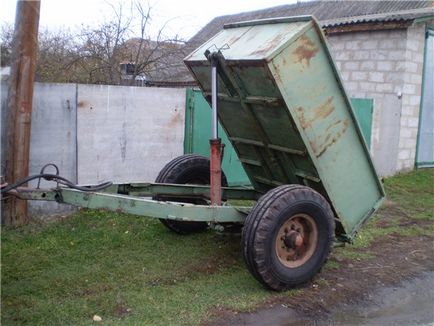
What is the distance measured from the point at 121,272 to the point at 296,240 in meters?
1.72

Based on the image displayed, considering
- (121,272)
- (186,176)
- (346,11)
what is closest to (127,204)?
(121,272)

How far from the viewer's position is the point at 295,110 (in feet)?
14.8

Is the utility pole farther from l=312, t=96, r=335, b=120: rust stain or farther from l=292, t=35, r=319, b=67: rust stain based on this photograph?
l=312, t=96, r=335, b=120: rust stain

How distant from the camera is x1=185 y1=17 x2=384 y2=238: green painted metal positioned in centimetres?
444

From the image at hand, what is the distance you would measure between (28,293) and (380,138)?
9.26m

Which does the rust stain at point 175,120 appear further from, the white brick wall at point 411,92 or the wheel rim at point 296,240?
the white brick wall at point 411,92

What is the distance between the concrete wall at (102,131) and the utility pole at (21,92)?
0.23 m

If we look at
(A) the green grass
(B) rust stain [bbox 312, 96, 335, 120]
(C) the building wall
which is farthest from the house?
(B) rust stain [bbox 312, 96, 335, 120]

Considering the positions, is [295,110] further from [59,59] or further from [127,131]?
[59,59]

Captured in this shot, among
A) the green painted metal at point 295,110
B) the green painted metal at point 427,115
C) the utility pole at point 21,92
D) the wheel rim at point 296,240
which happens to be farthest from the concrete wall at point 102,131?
the green painted metal at point 427,115

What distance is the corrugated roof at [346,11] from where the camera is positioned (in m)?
12.1

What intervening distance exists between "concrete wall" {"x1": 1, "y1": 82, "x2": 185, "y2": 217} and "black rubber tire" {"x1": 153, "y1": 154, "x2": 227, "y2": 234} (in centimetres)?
146

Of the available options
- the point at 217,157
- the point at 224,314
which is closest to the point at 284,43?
the point at 217,157

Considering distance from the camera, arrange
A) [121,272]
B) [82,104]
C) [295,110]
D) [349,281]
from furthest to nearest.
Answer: [82,104] → [349,281] → [121,272] → [295,110]
